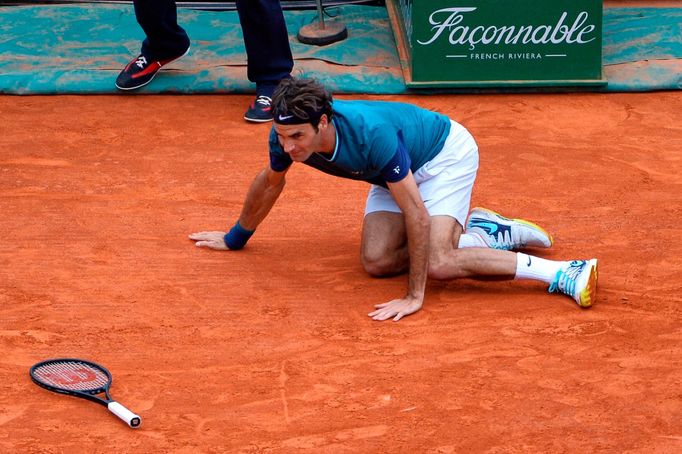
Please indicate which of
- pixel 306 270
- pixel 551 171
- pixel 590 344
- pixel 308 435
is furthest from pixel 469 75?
pixel 308 435

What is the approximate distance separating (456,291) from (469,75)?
3026 mm

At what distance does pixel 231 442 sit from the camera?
4.25 m

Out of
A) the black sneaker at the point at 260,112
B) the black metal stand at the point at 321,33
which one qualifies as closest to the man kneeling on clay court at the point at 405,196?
the black sneaker at the point at 260,112

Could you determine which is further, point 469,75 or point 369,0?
point 369,0

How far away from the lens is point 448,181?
5.40 m

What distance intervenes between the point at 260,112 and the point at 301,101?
9.65 feet

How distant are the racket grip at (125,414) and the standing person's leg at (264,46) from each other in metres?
3.61

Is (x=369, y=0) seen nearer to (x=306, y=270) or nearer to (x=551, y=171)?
(x=551, y=171)

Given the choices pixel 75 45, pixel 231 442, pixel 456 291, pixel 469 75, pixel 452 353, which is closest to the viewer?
pixel 231 442

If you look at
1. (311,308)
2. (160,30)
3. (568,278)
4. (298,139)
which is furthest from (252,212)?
(160,30)

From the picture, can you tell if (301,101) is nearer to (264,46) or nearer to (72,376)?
(72,376)

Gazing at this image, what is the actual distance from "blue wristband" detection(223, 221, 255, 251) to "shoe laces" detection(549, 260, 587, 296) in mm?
1588

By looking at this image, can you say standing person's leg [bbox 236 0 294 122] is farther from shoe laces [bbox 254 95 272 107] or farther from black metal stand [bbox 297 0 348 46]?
black metal stand [bbox 297 0 348 46]

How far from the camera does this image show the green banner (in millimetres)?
7902
